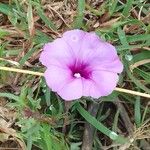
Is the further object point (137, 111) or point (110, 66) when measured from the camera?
point (137, 111)

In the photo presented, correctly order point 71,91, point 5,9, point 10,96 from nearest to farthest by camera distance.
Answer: point 71,91
point 10,96
point 5,9

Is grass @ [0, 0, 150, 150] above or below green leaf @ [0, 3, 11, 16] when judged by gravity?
below

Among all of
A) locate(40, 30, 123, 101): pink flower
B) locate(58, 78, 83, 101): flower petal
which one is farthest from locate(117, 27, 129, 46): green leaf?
locate(58, 78, 83, 101): flower petal

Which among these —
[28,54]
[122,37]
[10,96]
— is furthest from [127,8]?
[10,96]

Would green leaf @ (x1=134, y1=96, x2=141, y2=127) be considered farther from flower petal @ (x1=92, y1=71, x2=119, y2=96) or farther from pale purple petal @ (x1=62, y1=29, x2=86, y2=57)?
pale purple petal @ (x1=62, y1=29, x2=86, y2=57)

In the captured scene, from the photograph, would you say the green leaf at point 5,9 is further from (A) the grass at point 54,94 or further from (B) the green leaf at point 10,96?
(B) the green leaf at point 10,96

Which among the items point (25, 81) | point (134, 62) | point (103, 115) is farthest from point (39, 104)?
point (134, 62)

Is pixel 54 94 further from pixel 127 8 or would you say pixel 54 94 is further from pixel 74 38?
pixel 127 8
